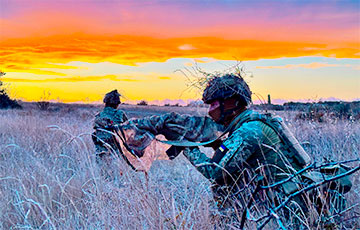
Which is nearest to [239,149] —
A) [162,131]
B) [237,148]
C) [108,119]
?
[237,148]

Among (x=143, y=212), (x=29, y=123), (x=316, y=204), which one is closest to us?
(x=143, y=212)

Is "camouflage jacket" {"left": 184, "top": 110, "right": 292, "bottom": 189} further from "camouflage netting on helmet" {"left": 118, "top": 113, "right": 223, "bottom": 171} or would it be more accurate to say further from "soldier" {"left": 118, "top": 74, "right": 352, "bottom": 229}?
"camouflage netting on helmet" {"left": 118, "top": 113, "right": 223, "bottom": 171}

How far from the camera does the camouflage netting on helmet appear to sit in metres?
3.73

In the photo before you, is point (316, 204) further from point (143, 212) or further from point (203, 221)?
point (143, 212)

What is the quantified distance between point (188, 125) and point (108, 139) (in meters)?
3.07

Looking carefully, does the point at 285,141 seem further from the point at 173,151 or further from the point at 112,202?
the point at 112,202

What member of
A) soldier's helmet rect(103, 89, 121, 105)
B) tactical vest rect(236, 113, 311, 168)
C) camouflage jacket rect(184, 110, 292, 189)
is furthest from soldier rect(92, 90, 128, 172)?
tactical vest rect(236, 113, 311, 168)

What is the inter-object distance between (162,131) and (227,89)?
2.48 ft

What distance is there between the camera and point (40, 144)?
33.1ft

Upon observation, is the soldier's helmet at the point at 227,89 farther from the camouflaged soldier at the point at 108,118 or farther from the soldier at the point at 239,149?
the camouflaged soldier at the point at 108,118

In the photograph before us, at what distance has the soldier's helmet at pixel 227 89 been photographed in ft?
12.0

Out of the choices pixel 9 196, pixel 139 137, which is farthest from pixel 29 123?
pixel 139 137

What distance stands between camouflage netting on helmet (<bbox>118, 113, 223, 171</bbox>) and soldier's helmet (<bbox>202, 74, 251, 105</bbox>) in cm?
26

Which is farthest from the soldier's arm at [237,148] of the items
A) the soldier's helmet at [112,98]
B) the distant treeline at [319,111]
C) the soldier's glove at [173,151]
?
the soldier's helmet at [112,98]
